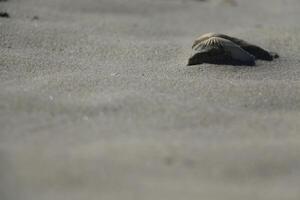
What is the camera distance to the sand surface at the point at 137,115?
1663 mm

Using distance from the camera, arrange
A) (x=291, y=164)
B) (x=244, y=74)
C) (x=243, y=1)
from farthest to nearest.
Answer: (x=243, y=1) → (x=244, y=74) → (x=291, y=164)

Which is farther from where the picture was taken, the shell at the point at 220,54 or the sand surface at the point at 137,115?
the shell at the point at 220,54

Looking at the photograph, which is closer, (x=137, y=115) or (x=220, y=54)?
(x=137, y=115)

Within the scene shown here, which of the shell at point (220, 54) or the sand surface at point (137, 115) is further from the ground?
the shell at point (220, 54)

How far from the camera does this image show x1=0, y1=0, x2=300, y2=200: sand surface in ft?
5.46

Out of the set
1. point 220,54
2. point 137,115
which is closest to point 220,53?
point 220,54

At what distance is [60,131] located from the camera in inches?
77.4

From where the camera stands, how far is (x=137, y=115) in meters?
2.11

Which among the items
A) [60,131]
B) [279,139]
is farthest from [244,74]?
[60,131]

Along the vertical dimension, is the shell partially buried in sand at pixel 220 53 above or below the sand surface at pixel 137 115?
above

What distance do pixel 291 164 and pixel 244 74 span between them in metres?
0.83

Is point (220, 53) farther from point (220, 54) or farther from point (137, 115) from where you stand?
point (137, 115)

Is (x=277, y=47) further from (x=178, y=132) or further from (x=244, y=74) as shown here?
(x=178, y=132)

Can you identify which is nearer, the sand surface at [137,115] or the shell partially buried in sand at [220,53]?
the sand surface at [137,115]
